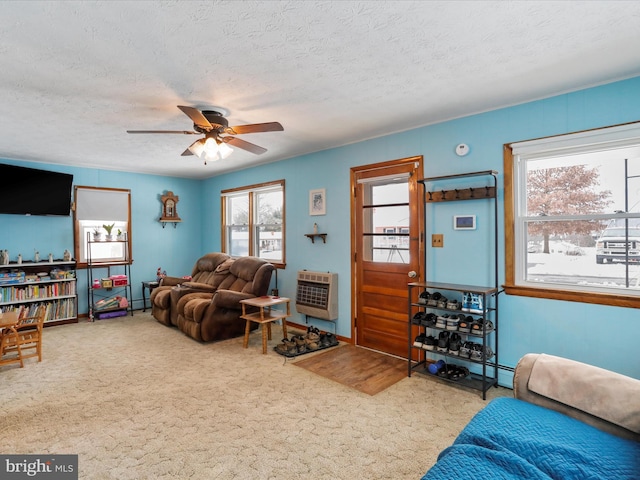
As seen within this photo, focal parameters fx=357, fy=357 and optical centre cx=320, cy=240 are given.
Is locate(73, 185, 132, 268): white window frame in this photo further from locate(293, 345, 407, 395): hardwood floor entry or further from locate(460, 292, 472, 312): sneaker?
A: locate(460, 292, 472, 312): sneaker

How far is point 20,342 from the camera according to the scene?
12.0ft

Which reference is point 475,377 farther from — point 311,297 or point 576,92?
point 576,92

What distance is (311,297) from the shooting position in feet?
15.4

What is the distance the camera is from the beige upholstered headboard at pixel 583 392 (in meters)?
1.43

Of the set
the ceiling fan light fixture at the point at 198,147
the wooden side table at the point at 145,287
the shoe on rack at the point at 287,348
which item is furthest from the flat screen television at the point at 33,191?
the shoe on rack at the point at 287,348

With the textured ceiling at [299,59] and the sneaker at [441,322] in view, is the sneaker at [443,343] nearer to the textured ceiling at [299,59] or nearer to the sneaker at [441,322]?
the sneaker at [441,322]

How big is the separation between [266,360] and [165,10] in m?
3.19

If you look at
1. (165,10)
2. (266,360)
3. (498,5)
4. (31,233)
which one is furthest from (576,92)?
(31,233)

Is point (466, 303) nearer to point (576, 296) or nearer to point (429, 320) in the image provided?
point (429, 320)

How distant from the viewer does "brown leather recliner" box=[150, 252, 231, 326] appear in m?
5.18

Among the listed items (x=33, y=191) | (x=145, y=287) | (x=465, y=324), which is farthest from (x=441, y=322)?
(x=33, y=191)

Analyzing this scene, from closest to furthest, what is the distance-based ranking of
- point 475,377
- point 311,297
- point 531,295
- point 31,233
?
point 531,295
point 475,377
point 311,297
point 31,233

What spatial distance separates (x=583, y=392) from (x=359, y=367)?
2.31 m

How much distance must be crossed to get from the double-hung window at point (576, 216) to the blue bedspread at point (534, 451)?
1.78 metres
